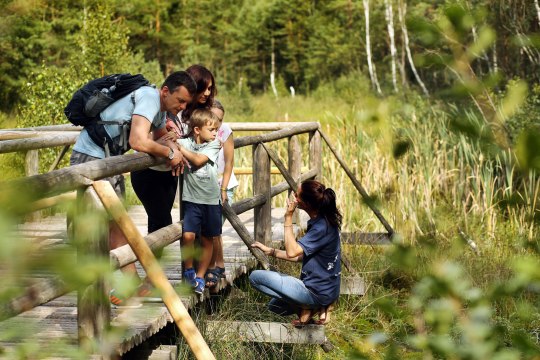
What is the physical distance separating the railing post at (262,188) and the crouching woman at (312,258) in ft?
3.58

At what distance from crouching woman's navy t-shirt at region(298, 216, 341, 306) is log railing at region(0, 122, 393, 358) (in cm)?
36

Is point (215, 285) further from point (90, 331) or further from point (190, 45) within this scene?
point (190, 45)

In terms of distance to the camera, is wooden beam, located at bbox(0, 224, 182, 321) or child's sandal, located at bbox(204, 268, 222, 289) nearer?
wooden beam, located at bbox(0, 224, 182, 321)

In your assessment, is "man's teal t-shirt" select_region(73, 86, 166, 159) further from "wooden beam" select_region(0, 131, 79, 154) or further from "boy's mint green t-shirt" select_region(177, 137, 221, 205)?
"wooden beam" select_region(0, 131, 79, 154)

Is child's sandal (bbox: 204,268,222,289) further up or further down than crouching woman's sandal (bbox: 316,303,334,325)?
further up

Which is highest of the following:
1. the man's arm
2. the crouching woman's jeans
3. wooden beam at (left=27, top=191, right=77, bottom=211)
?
wooden beam at (left=27, top=191, right=77, bottom=211)

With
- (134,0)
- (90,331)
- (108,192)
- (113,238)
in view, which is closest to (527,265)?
(108,192)

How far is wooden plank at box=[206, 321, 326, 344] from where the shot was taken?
4730 millimetres

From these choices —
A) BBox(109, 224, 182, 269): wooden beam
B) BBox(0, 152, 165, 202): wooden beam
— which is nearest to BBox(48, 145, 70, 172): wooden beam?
BBox(109, 224, 182, 269): wooden beam

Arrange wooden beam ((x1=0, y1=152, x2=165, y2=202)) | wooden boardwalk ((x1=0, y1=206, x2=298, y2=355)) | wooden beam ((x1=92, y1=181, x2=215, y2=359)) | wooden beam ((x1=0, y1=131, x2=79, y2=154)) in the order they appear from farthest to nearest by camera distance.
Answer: wooden beam ((x1=0, y1=131, x2=79, y2=154)) < wooden boardwalk ((x1=0, y1=206, x2=298, y2=355)) < wooden beam ((x1=92, y1=181, x2=215, y2=359)) < wooden beam ((x1=0, y1=152, x2=165, y2=202))

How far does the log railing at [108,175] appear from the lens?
1907 mm

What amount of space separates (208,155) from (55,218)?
11.4ft

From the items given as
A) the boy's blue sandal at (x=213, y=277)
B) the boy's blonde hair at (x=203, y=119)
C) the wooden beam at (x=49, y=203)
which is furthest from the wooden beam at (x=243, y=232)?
the wooden beam at (x=49, y=203)

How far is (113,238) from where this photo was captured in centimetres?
407
